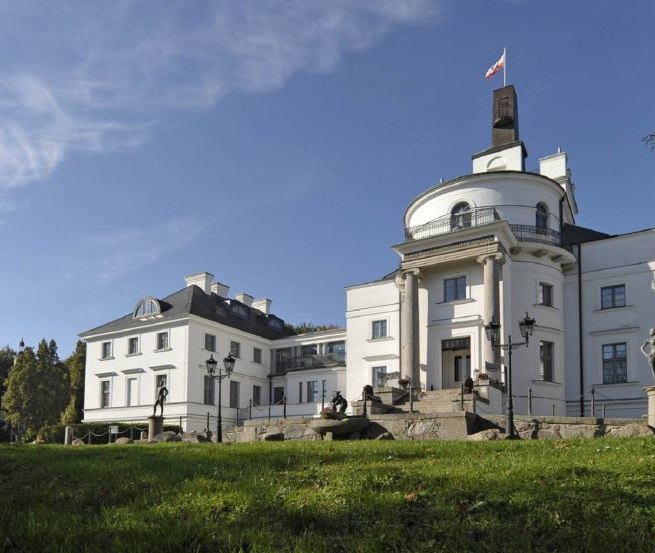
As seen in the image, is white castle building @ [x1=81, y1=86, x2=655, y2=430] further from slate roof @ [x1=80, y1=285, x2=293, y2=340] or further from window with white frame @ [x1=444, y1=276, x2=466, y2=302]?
slate roof @ [x1=80, y1=285, x2=293, y2=340]

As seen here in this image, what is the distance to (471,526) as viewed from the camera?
20.1 feet

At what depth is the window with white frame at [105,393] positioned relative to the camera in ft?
157

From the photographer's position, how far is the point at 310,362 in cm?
4934

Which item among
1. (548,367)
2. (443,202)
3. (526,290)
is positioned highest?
(443,202)

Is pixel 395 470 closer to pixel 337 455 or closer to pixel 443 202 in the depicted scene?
pixel 337 455

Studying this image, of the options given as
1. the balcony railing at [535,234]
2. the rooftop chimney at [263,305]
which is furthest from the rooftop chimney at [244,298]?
the balcony railing at [535,234]

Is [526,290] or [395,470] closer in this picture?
[395,470]

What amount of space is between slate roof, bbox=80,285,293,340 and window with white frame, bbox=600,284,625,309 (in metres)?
25.2

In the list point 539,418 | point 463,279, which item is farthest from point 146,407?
point 539,418

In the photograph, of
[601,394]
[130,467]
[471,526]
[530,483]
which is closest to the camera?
[471,526]

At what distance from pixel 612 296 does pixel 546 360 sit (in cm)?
468

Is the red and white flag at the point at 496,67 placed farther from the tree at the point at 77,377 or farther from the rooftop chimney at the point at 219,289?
the tree at the point at 77,377

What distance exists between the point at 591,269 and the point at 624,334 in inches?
147

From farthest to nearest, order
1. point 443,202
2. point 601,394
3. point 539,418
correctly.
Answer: point 443,202 → point 601,394 → point 539,418
